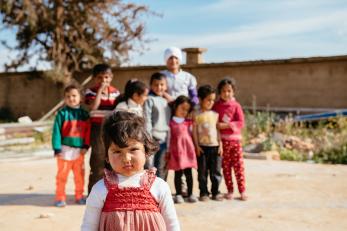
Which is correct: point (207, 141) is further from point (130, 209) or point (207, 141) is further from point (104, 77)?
point (130, 209)

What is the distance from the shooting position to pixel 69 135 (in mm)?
5180

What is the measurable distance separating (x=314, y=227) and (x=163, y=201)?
242cm

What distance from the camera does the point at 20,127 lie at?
40.5ft

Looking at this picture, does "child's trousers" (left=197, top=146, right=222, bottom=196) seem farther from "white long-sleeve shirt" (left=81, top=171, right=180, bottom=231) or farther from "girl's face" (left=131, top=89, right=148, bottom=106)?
"white long-sleeve shirt" (left=81, top=171, right=180, bottom=231)

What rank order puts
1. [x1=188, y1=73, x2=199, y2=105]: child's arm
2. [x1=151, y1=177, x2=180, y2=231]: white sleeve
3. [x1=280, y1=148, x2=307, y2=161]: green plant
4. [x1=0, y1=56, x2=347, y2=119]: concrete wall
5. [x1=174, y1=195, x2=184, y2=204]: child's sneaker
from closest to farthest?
[x1=151, y1=177, x2=180, y2=231]: white sleeve → [x1=174, y1=195, x2=184, y2=204]: child's sneaker → [x1=188, y1=73, x2=199, y2=105]: child's arm → [x1=280, y1=148, x2=307, y2=161]: green plant → [x1=0, y1=56, x2=347, y2=119]: concrete wall

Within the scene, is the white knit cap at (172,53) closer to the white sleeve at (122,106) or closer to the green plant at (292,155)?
the white sleeve at (122,106)

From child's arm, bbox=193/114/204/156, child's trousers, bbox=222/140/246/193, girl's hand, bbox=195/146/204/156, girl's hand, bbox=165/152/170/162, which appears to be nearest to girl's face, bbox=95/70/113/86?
girl's hand, bbox=165/152/170/162

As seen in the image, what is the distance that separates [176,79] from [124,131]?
3387 millimetres

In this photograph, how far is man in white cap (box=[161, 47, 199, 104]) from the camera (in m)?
5.44

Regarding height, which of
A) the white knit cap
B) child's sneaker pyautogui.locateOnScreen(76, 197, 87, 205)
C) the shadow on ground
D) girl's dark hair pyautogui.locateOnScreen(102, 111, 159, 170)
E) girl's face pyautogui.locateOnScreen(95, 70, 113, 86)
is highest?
the white knit cap

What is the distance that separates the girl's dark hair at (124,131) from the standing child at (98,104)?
280 centimetres

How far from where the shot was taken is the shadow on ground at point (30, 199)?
214 inches

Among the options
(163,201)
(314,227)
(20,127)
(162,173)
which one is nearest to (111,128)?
(163,201)

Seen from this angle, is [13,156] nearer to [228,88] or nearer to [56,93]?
[228,88]
